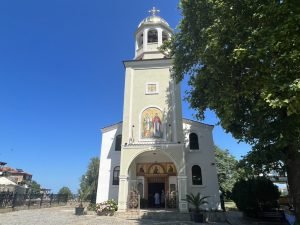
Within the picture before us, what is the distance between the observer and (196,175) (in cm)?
2027

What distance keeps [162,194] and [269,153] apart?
1228 centimetres

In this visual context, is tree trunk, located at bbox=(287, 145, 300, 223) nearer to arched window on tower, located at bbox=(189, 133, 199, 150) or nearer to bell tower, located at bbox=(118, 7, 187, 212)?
bell tower, located at bbox=(118, 7, 187, 212)

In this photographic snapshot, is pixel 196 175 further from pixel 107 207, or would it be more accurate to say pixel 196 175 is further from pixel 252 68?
pixel 252 68

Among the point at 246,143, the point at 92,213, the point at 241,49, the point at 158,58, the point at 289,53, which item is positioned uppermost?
Result: the point at 158,58

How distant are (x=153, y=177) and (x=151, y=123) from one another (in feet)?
15.6

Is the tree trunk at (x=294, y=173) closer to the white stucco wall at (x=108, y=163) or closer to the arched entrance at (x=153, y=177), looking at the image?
the arched entrance at (x=153, y=177)

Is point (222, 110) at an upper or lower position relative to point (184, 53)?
lower

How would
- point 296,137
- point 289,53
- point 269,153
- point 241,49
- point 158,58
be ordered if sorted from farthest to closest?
point 158,58 < point 269,153 < point 296,137 < point 241,49 < point 289,53

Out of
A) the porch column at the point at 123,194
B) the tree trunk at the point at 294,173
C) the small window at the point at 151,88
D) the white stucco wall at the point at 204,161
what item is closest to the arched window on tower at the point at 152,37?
the small window at the point at 151,88

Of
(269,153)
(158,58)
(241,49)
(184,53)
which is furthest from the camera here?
(158,58)

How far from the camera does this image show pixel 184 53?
1388 cm

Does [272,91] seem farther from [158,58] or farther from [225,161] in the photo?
[225,161]

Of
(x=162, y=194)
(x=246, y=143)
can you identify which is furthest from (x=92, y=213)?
(x=246, y=143)

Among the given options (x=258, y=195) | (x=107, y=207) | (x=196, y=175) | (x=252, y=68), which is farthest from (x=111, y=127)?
(x=252, y=68)
